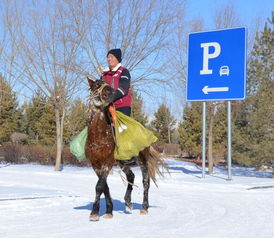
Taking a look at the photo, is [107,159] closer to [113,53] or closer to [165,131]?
[113,53]

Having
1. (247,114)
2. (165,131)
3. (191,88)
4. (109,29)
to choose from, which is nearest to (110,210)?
(191,88)

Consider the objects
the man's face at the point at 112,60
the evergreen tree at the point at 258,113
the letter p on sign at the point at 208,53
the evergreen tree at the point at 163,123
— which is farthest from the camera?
the evergreen tree at the point at 163,123

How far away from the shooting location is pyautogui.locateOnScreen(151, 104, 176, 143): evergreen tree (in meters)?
54.4

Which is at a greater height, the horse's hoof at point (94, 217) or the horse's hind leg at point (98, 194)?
the horse's hind leg at point (98, 194)

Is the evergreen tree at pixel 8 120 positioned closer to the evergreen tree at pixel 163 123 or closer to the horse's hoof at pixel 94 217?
the evergreen tree at pixel 163 123

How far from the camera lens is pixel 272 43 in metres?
21.4

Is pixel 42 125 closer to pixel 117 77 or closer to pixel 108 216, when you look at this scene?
pixel 117 77

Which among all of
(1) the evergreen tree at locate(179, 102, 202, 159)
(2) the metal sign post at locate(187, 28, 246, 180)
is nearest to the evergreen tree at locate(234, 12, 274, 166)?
(2) the metal sign post at locate(187, 28, 246, 180)

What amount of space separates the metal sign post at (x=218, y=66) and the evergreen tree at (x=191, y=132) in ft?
75.0

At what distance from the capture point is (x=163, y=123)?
182 feet

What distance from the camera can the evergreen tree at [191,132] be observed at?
39938 mm

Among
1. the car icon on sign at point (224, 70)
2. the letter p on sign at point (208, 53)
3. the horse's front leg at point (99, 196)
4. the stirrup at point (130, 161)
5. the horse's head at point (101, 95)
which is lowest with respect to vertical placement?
the horse's front leg at point (99, 196)

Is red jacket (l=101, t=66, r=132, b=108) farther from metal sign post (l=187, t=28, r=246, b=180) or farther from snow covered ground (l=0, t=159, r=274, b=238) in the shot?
metal sign post (l=187, t=28, r=246, b=180)

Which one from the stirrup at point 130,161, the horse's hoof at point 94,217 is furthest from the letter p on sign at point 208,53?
the horse's hoof at point 94,217
